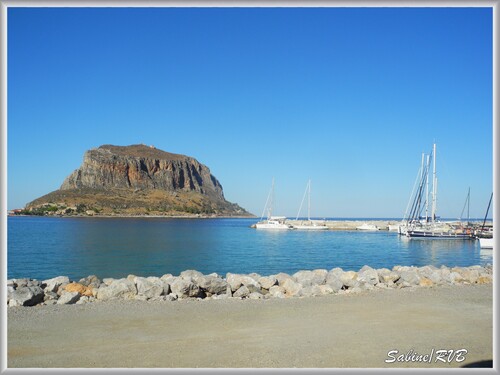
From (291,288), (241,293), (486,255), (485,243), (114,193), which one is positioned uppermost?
(114,193)

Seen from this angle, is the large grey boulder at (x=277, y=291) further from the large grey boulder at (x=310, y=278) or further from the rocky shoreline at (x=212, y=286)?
the large grey boulder at (x=310, y=278)

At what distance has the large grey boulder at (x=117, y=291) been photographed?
1138 cm

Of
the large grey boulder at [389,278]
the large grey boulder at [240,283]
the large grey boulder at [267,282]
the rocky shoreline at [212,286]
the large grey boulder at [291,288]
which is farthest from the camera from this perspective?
the large grey boulder at [389,278]

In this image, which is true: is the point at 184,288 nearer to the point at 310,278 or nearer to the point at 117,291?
the point at 117,291

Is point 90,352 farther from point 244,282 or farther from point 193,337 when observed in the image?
point 244,282

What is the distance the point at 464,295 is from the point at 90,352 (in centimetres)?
Answer: 912

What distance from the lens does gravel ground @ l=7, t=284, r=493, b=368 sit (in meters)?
6.16

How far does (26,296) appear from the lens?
34.0 ft

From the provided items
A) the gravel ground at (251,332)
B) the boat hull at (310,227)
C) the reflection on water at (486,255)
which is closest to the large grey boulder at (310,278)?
the gravel ground at (251,332)

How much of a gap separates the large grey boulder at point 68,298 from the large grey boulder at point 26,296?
20.4 inches

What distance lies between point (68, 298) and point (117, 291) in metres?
1.27

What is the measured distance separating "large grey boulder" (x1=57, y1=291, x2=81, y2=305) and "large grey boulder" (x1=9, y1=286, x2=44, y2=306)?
517 millimetres

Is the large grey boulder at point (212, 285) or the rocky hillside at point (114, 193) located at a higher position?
the rocky hillside at point (114, 193)

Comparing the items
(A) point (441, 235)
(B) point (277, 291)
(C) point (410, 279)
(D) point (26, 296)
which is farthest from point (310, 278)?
(A) point (441, 235)
